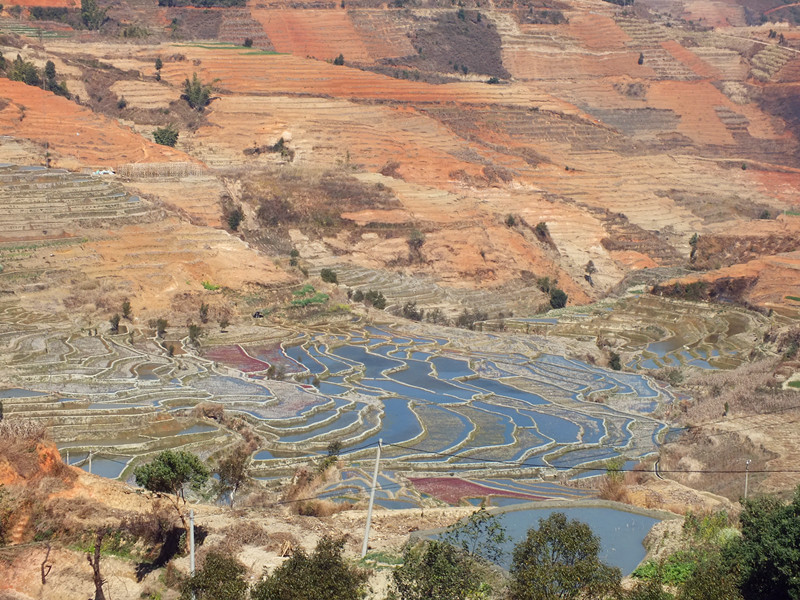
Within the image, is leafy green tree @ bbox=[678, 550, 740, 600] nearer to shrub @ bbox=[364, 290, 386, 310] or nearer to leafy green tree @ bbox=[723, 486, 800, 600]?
leafy green tree @ bbox=[723, 486, 800, 600]

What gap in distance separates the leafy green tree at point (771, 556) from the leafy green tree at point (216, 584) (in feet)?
23.0

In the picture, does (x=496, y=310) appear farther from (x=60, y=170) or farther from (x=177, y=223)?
(x=60, y=170)

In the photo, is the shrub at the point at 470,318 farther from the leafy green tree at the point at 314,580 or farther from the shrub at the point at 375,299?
the leafy green tree at the point at 314,580

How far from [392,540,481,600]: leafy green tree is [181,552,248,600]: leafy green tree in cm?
197

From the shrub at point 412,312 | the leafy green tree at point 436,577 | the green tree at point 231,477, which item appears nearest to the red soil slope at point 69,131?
the shrub at point 412,312

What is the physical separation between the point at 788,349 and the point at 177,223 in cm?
2621

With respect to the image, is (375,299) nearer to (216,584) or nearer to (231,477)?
(231,477)

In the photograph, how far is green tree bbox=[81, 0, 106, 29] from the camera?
3386 inches

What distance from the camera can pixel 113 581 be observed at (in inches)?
Result: 669

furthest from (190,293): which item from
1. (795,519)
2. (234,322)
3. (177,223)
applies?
(795,519)

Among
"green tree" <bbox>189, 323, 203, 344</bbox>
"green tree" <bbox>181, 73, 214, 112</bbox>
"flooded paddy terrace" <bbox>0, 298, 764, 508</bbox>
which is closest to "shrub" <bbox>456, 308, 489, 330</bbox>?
"flooded paddy terrace" <bbox>0, 298, 764, 508</bbox>

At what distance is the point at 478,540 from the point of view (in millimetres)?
17391

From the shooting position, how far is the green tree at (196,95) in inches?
2768

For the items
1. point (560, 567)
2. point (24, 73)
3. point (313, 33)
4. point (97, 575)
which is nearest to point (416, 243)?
point (24, 73)
